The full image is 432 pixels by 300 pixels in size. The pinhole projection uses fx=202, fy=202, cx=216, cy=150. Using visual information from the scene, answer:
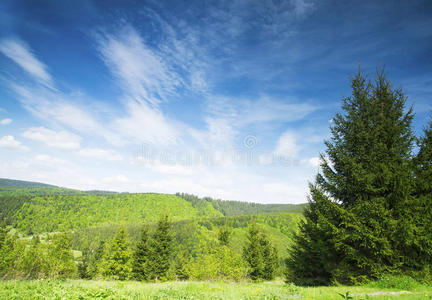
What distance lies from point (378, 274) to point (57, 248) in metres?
49.6

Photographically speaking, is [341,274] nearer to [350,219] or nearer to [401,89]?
[350,219]

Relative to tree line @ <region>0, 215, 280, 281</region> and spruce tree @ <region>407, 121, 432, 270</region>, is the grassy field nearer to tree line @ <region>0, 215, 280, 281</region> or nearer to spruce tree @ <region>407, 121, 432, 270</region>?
spruce tree @ <region>407, 121, 432, 270</region>

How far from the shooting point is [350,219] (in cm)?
1074

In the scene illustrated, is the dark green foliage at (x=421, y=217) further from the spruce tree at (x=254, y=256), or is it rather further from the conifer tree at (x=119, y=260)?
the conifer tree at (x=119, y=260)

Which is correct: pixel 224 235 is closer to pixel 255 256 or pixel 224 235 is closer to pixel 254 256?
pixel 254 256

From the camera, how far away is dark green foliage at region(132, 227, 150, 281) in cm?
3450

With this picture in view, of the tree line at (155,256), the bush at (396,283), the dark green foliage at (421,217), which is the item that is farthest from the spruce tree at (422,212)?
the tree line at (155,256)

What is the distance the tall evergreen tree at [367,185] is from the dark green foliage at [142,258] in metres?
31.3

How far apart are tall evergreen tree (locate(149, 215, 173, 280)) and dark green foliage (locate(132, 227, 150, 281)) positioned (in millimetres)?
1410

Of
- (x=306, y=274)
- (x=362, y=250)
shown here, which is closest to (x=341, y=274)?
(x=362, y=250)

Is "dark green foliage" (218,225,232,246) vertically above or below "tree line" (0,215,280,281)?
above

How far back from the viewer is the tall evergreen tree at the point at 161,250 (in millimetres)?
33594

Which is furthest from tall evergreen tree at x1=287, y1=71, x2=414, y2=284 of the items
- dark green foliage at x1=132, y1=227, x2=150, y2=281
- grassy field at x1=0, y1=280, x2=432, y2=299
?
dark green foliage at x1=132, y1=227, x2=150, y2=281

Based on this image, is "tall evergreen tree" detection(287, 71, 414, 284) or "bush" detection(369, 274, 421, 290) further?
"tall evergreen tree" detection(287, 71, 414, 284)
